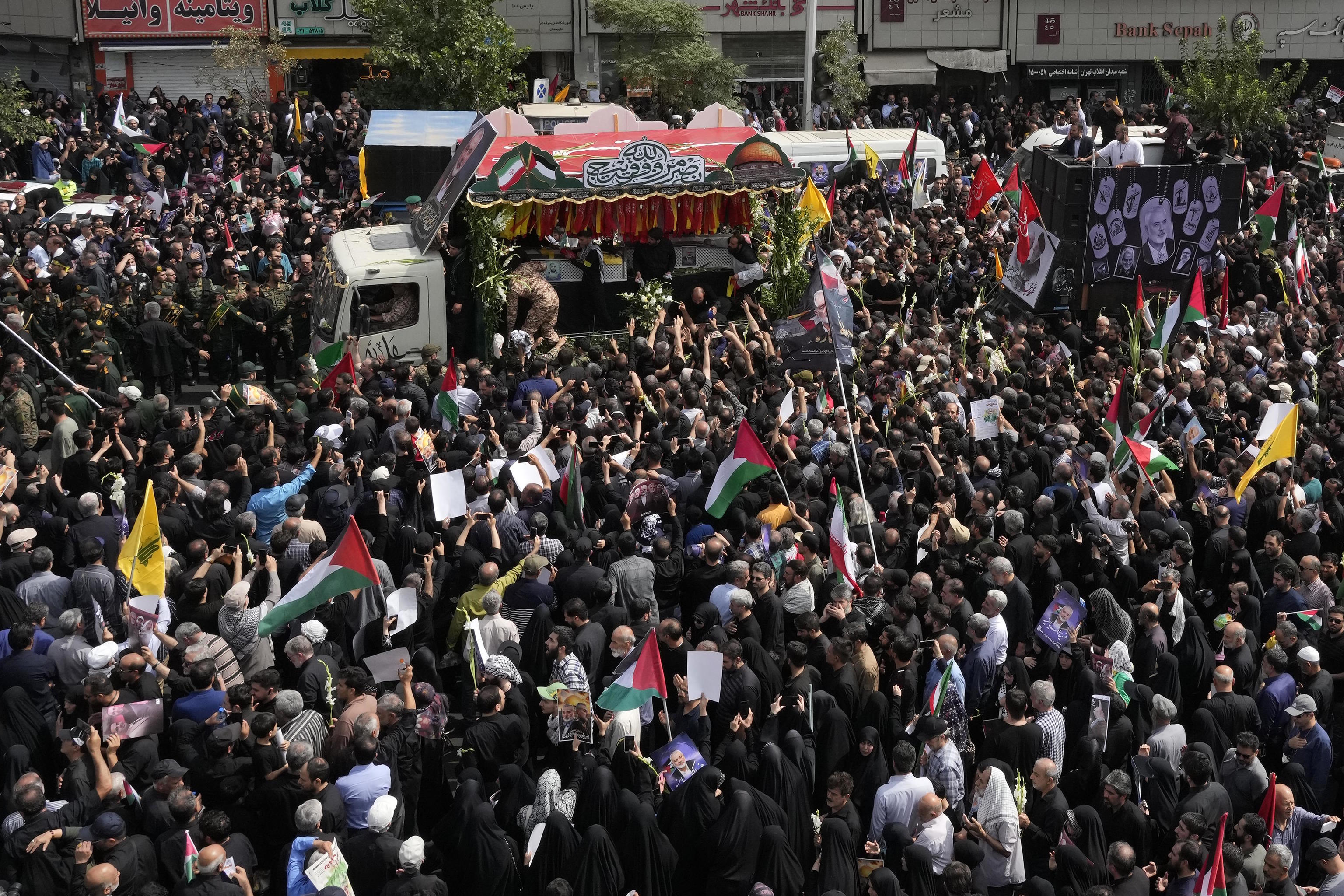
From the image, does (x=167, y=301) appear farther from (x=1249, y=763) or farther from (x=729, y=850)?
(x=1249, y=763)

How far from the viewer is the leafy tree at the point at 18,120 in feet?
85.5

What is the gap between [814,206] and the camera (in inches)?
701

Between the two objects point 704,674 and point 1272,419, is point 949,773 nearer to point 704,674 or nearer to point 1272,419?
point 704,674

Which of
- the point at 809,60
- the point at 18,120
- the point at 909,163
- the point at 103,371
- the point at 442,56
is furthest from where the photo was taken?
the point at 809,60

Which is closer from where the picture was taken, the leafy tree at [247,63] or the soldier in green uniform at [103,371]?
the soldier in green uniform at [103,371]

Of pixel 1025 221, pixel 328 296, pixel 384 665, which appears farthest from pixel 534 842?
pixel 1025 221

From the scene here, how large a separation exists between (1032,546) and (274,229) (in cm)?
1481

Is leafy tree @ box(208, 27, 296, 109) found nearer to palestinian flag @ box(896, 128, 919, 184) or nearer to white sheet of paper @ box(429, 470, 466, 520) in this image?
palestinian flag @ box(896, 128, 919, 184)

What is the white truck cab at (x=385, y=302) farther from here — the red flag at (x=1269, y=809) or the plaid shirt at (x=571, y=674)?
the red flag at (x=1269, y=809)

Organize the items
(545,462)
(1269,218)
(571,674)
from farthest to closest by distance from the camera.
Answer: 1. (1269,218)
2. (545,462)
3. (571,674)

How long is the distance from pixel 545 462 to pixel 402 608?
2.35 meters

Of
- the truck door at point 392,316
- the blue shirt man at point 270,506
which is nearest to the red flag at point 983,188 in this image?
the truck door at point 392,316

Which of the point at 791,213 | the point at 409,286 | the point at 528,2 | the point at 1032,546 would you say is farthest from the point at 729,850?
the point at 528,2

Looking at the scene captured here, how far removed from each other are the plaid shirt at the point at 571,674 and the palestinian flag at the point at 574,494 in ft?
7.77
